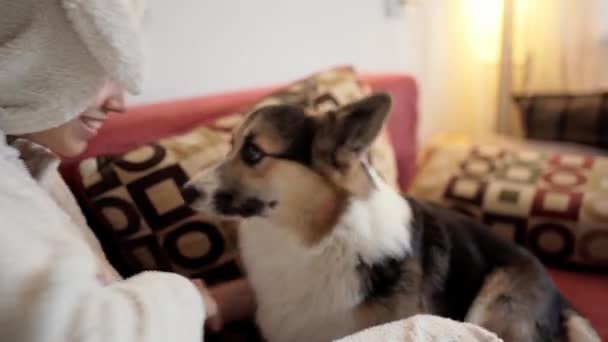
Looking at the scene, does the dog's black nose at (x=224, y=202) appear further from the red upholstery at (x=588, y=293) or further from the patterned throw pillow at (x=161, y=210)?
the red upholstery at (x=588, y=293)

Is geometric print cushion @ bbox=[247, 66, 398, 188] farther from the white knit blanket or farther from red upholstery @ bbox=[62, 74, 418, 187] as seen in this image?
the white knit blanket

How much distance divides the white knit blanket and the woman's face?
48 cm

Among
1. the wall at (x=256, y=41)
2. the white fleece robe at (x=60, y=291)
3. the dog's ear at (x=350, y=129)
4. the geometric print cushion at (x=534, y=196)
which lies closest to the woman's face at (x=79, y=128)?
the white fleece robe at (x=60, y=291)

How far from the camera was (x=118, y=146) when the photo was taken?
4.10 feet

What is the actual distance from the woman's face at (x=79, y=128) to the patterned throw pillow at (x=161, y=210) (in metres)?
0.23

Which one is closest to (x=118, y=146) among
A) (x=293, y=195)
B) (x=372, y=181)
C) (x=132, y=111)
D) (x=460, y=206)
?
(x=132, y=111)

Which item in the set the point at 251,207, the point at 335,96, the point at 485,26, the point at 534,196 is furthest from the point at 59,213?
the point at 485,26

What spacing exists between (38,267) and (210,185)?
0.49m

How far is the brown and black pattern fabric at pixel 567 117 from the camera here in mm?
2084

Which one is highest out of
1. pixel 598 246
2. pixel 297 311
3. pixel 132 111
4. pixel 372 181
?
pixel 132 111

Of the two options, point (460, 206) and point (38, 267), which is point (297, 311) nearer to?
point (38, 267)

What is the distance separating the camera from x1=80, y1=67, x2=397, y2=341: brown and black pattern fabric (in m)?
1.12

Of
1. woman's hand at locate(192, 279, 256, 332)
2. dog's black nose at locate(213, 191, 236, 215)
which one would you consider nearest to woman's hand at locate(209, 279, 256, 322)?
woman's hand at locate(192, 279, 256, 332)

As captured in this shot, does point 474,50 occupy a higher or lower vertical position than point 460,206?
higher
